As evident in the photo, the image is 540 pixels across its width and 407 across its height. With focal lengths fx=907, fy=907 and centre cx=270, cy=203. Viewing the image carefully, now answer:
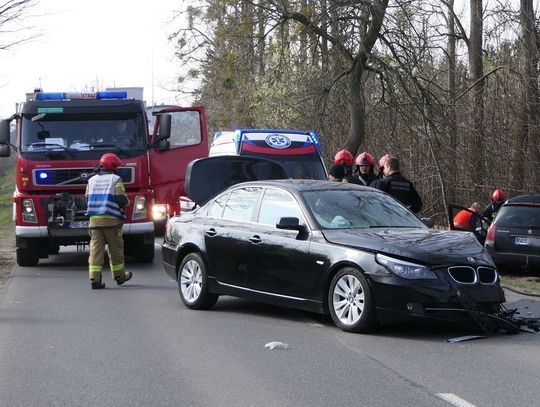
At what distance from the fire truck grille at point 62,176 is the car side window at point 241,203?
5.22 metres

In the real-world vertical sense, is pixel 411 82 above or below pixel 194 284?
above

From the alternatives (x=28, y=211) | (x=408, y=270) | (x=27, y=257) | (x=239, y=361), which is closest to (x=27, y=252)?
(x=27, y=257)

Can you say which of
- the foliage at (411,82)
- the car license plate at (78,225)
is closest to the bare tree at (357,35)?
the foliage at (411,82)

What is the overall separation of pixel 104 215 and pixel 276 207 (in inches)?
146

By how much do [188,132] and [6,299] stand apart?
8.77 m

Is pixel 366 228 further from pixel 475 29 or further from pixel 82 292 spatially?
pixel 475 29

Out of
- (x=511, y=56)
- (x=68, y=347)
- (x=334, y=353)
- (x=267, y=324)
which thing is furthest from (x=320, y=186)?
(x=511, y=56)

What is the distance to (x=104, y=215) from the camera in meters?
12.9

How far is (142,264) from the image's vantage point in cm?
1670

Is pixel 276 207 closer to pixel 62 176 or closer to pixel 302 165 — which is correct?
pixel 62 176

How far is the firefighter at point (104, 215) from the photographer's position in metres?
12.9

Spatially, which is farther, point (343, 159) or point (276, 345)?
point (343, 159)

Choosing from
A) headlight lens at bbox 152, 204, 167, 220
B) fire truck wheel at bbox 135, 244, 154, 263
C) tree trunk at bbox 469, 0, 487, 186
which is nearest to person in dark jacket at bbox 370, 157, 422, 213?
fire truck wheel at bbox 135, 244, 154, 263

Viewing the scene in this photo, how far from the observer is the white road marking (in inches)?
249
